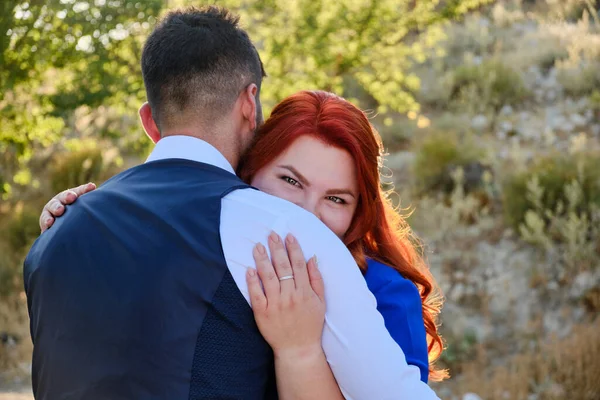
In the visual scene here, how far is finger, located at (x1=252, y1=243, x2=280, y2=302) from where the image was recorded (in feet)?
6.27

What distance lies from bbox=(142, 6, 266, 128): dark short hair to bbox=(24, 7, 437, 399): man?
7.0 inches

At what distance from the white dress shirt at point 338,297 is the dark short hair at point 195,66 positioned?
0.44 m

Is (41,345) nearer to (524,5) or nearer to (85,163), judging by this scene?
(85,163)

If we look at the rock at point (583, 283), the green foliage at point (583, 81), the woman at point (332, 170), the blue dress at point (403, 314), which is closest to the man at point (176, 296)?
the blue dress at point (403, 314)

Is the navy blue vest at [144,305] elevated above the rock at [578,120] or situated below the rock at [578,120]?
above

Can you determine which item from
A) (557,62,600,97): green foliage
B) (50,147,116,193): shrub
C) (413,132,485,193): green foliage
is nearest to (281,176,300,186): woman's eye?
(413,132,485,193): green foliage

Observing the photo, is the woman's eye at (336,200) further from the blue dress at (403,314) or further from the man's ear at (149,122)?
the man's ear at (149,122)

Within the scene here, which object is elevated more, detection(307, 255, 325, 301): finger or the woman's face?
detection(307, 255, 325, 301): finger

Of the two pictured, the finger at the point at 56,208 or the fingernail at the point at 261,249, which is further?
the finger at the point at 56,208

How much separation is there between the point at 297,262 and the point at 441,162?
842cm

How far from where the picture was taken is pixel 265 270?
6.29 feet

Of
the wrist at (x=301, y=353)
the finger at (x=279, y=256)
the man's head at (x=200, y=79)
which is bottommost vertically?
the wrist at (x=301, y=353)

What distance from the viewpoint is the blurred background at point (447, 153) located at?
7.17 m

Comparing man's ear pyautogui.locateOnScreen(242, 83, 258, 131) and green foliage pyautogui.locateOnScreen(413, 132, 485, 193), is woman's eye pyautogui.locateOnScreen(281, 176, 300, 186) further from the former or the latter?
green foliage pyautogui.locateOnScreen(413, 132, 485, 193)
